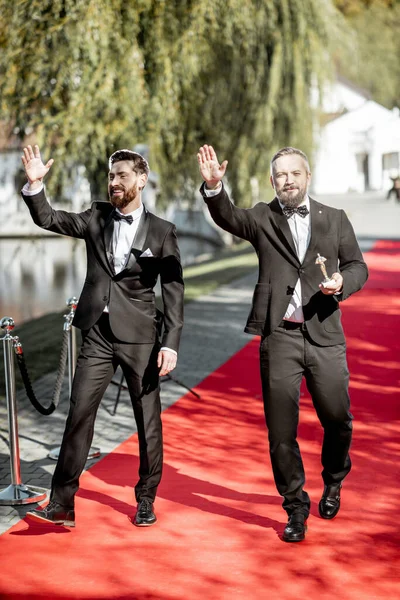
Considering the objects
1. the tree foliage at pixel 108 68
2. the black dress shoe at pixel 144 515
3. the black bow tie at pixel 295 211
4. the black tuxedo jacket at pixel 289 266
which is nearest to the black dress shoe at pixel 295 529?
the black dress shoe at pixel 144 515

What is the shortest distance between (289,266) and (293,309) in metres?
0.23

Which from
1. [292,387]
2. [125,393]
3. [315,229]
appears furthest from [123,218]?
[125,393]

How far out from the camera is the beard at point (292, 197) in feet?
16.3

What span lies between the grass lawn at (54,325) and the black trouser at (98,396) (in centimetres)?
445

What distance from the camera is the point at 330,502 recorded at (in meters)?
5.37

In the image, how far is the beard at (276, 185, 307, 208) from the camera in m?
4.96

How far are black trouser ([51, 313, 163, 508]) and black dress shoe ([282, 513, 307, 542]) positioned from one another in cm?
81

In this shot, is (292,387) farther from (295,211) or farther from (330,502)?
(295,211)

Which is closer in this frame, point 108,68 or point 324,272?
point 324,272

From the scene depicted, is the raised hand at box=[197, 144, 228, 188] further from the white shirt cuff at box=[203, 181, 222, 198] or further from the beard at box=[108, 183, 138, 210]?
the beard at box=[108, 183, 138, 210]

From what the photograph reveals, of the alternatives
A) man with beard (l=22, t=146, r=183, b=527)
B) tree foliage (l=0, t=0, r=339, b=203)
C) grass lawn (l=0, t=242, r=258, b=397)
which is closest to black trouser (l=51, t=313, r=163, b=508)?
man with beard (l=22, t=146, r=183, b=527)

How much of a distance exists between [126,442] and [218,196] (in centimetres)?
299

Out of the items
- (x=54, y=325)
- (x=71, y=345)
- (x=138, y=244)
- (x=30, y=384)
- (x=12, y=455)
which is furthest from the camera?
(x=54, y=325)

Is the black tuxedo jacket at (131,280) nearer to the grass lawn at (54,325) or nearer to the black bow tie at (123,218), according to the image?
the black bow tie at (123,218)
